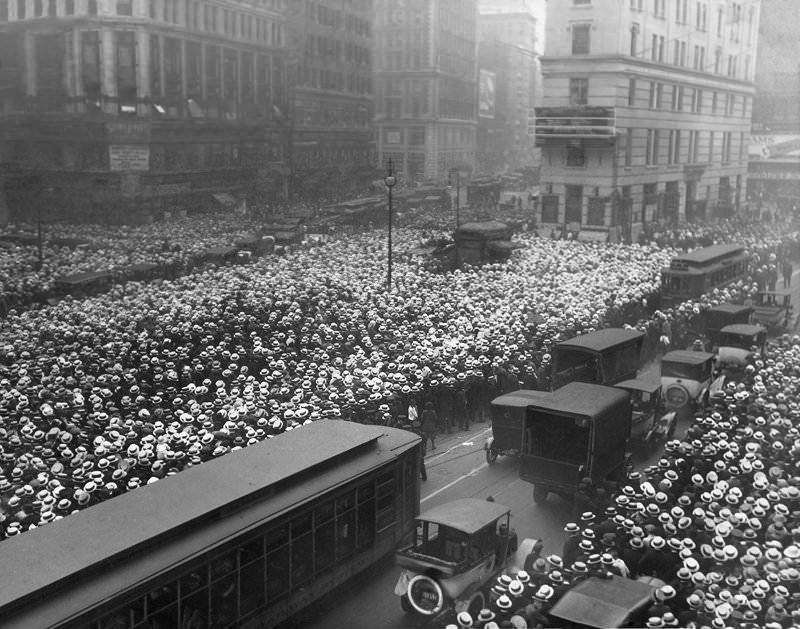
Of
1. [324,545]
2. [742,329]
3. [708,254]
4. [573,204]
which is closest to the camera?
[324,545]

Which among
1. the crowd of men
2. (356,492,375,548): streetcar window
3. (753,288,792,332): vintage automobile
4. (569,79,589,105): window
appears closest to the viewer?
(356,492,375,548): streetcar window

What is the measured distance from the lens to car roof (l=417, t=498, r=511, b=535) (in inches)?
337

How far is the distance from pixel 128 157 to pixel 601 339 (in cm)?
1822

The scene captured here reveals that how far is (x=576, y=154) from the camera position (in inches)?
1405

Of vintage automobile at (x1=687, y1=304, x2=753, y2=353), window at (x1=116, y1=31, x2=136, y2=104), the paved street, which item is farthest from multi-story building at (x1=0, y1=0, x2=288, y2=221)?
vintage automobile at (x1=687, y1=304, x2=753, y2=353)

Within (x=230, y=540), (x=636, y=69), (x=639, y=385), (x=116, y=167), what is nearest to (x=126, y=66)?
(x=116, y=167)

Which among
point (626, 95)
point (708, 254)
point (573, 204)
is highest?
point (626, 95)

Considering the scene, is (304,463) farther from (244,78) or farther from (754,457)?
(244,78)

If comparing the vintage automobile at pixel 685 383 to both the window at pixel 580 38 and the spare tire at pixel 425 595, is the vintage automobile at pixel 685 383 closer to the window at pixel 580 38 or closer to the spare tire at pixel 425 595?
the spare tire at pixel 425 595

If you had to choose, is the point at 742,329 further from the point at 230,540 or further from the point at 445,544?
the point at 230,540

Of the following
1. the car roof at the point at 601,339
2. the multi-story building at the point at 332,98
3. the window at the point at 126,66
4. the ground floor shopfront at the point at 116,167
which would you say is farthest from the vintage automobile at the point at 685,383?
the multi-story building at the point at 332,98

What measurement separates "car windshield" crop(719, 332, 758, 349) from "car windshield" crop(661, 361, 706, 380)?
2.19m

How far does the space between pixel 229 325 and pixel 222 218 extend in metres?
16.0

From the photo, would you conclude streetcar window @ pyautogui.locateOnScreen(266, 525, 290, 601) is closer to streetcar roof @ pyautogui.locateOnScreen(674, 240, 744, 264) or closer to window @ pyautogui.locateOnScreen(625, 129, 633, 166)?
streetcar roof @ pyautogui.locateOnScreen(674, 240, 744, 264)
